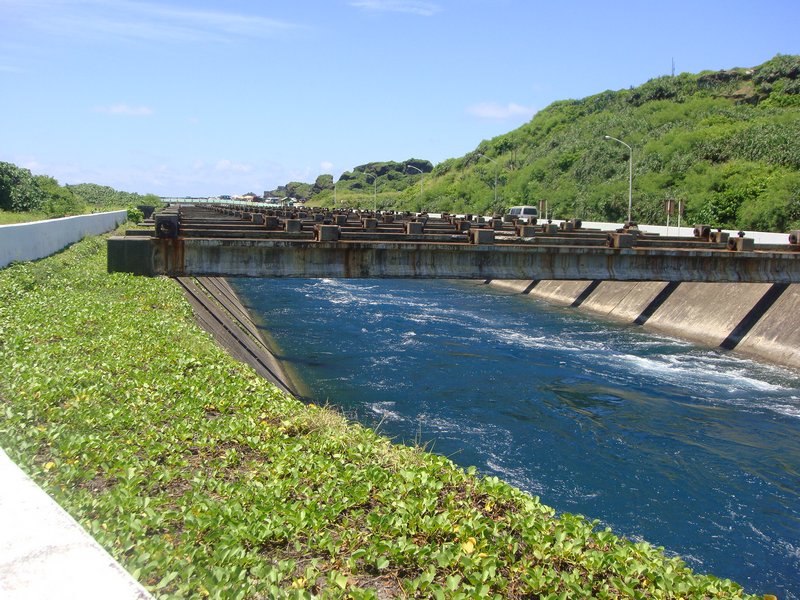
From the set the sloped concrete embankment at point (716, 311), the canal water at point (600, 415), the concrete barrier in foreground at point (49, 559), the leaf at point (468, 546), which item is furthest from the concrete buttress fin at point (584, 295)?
the concrete barrier in foreground at point (49, 559)

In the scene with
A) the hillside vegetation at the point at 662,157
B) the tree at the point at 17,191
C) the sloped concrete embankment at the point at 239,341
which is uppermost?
the hillside vegetation at the point at 662,157

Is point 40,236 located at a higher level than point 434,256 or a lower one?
higher

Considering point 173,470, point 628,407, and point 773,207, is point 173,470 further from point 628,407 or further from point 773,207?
point 773,207

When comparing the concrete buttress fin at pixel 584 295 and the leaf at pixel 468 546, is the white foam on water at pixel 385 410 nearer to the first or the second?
the leaf at pixel 468 546

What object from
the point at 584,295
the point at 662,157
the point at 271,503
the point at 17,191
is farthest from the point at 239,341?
the point at 662,157

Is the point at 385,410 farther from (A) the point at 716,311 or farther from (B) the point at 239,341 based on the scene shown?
(A) the point at 716,311

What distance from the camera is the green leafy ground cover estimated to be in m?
4.96

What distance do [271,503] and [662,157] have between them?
65.7 meters

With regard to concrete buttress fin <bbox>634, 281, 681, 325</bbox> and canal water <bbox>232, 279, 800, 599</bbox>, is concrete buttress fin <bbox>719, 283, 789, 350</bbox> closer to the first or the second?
canal water <bbox>232, 279, 800, 599</bbox>

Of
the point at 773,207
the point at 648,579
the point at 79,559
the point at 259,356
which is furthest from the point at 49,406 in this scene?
the point at 773,207

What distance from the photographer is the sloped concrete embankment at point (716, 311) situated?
23891mm

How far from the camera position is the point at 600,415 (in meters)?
17.0

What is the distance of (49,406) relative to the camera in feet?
25.8

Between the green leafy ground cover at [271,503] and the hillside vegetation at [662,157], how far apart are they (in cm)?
4381
